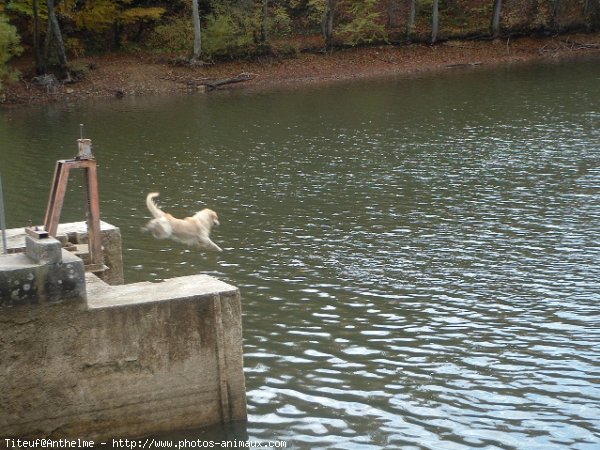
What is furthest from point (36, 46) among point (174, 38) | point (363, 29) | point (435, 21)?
point (435, 21)

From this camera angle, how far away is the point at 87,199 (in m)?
11.3

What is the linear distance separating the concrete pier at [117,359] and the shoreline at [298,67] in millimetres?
39151

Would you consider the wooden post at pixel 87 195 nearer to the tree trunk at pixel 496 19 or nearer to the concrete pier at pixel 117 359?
the concrete pier at pixel 117 359

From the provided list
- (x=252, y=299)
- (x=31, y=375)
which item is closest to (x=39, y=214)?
(x=252, y=299)

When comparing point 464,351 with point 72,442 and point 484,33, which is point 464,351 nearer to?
point 72,442

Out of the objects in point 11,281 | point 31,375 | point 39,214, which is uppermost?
point 11,281

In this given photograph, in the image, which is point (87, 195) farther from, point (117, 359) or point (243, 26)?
point (243, 26)

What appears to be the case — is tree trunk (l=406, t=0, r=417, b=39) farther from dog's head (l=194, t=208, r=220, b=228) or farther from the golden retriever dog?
the golden retriever dog

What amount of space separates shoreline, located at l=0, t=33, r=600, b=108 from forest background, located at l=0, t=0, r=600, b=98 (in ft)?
2.65

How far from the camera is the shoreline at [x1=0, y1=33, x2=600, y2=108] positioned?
48.6m

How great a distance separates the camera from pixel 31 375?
9086mm

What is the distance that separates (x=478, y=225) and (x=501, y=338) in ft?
21.6

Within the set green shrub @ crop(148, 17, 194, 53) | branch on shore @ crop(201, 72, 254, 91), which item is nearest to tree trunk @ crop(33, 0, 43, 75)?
green shrub @ crop(148, 17, 194, 53)

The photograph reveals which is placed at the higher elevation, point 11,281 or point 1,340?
point 11,281
